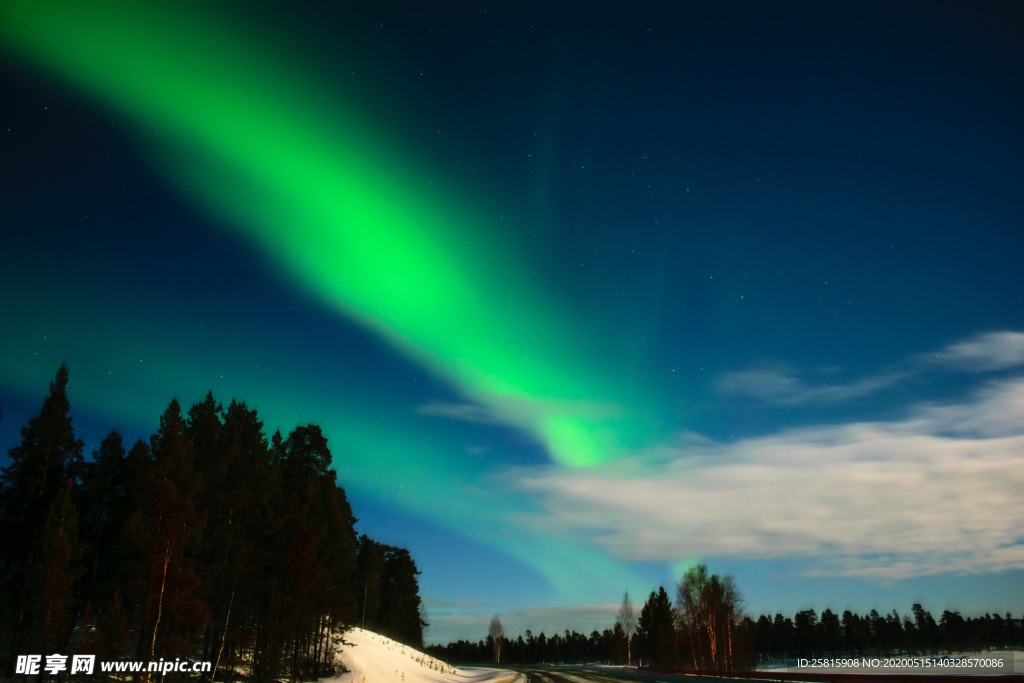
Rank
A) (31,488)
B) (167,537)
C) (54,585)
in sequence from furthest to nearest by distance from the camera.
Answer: (31,488)
(167,537)
(54,585)

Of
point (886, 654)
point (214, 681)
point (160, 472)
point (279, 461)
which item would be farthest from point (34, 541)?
point (886, 654)

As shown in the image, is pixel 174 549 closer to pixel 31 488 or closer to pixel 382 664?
pixel 31 488

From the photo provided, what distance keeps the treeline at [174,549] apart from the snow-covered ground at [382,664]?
2.44 m

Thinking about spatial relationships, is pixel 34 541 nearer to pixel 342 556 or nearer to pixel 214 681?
pixel 214 681

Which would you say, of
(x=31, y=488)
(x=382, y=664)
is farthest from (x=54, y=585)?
(x=382, y=664)

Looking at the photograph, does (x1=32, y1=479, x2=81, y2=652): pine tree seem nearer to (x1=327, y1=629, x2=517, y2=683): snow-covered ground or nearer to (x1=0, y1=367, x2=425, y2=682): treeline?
(x1=0, y1=367, x2=425, y2=682): treeline

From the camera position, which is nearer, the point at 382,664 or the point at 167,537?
the point at 167,537

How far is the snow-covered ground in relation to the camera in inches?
1880

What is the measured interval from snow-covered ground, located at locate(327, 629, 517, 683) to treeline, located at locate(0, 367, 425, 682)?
2436 mm

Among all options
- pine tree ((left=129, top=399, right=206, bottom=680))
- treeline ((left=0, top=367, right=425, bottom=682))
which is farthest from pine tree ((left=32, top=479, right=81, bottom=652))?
pine tree ((left=129, top=399, right=206, bottom=680))

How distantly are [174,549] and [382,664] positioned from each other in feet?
93.6

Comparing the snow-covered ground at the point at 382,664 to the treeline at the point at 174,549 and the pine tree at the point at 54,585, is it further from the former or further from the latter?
the pine tree at the point at 54,585

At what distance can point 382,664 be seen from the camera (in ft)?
176

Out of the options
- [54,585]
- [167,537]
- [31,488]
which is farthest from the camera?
[31,488]
